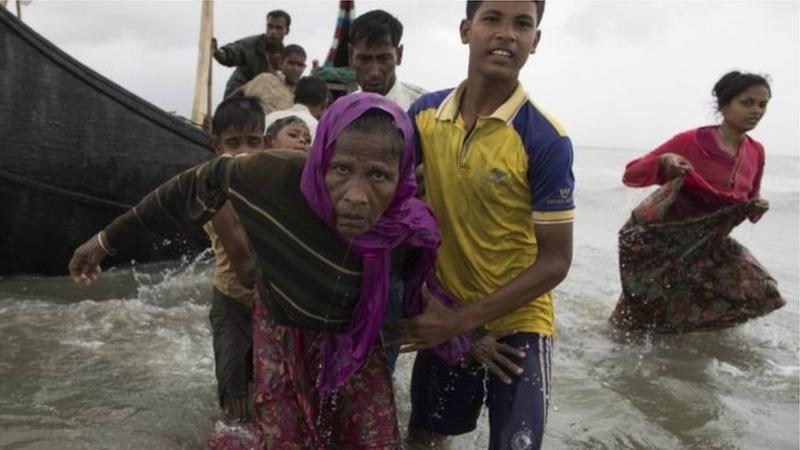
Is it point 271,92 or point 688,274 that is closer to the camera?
point 688,274

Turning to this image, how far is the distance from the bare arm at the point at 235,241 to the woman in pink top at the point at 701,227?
2969 mm

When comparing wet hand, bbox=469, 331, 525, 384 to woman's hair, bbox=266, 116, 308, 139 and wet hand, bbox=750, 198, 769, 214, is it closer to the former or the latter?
woman's hair, bbox=266, 116, 308, 139

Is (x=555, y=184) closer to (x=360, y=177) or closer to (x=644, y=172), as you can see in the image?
(x=360, y=177)

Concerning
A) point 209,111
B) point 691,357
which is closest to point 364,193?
point 691,357

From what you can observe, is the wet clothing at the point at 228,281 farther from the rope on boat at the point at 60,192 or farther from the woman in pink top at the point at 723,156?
the rope on boat at the point at 60,192

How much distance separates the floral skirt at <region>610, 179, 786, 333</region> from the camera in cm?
522

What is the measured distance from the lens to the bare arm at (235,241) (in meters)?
2.65

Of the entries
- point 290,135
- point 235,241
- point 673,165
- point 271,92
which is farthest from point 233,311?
point 271,92

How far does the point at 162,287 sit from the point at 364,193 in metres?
5.16

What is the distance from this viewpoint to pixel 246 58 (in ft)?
25.7

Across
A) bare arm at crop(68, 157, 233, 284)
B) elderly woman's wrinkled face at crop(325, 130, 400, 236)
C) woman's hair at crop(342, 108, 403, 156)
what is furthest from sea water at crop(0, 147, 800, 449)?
woman's hair at crop(342, 108, 403, 156)

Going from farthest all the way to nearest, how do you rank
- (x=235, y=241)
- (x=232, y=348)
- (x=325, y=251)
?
(x=232, y=348) → (x=235, y=241) → (x=325, y=251)

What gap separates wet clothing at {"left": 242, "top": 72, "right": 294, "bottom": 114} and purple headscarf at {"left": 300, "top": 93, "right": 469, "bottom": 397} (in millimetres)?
3825

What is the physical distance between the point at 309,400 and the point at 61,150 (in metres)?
5.06
